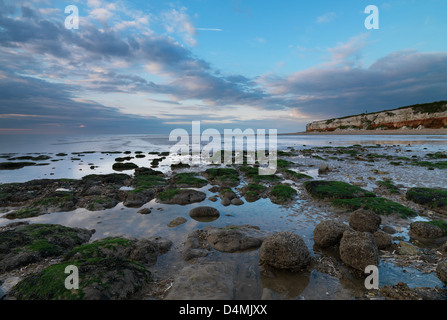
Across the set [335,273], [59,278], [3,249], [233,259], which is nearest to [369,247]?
[335,273]

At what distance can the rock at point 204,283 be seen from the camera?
4.39 metres

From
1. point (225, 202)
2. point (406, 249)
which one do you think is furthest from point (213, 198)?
point (406, 249)

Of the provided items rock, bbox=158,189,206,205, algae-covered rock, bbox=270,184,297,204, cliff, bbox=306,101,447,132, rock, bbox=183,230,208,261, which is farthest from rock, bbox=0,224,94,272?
cliff, bbox=306,101,447,132

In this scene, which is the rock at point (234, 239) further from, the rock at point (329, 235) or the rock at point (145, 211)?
the rock at point (145, 211)

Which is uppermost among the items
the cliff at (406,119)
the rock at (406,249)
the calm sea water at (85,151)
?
the cliff at (406,119)

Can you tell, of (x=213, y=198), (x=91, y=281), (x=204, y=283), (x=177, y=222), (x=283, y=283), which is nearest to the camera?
(x=91, y=281)

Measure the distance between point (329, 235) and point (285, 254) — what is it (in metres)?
1.98

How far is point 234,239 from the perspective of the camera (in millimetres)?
6688

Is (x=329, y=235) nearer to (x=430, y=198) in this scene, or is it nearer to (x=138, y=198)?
(x=430, y=198)

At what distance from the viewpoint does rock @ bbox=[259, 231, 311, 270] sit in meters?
5.34

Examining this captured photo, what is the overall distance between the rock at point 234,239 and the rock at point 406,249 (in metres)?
4.00

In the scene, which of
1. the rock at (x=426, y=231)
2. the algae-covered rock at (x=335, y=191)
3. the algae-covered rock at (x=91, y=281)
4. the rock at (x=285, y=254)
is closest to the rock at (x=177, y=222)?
the algae-covered rock at (x=91, y=281)

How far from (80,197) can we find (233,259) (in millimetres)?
10391

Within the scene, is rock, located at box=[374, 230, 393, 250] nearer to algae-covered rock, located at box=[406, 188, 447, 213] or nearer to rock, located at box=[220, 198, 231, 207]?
algae-covered rock, located at box=[406, 188, 447, 213]
